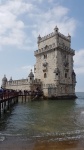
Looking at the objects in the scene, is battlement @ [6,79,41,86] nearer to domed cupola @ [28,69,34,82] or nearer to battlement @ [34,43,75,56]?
domed cupola @ [28,69,34,82]

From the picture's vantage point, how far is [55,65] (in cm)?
5297

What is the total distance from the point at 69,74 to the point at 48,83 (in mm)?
7119

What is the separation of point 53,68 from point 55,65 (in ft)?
3.56

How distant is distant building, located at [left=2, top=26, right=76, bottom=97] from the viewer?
52.8 m

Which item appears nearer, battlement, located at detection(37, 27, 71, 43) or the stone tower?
the stone tower

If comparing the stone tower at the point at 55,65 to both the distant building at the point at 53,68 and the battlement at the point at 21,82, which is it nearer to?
the distant building at the point at 53,68

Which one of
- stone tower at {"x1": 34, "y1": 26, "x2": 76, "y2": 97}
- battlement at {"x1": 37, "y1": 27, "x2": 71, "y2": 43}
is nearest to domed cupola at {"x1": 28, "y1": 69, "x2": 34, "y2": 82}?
stone tower at {"x1": 34, "y1": 26, "x2": 76, "y2": 97}

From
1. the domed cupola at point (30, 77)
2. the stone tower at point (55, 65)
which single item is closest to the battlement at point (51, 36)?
the stone tower at point (55, 65)

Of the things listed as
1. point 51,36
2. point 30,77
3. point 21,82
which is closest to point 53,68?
point 30,77

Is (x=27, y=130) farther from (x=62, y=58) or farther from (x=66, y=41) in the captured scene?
(x=66, y=41)

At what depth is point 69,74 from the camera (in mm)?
57438

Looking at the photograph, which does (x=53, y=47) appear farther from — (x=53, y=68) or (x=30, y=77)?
(x=30, y=77)

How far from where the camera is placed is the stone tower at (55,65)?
5266cm

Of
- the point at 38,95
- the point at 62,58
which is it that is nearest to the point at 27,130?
the point at 38,95
